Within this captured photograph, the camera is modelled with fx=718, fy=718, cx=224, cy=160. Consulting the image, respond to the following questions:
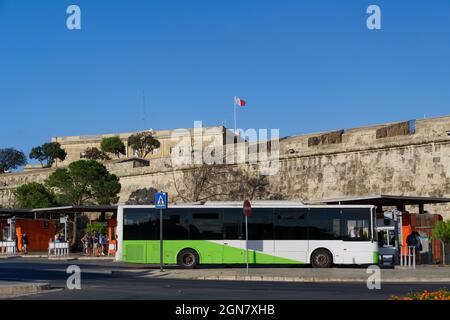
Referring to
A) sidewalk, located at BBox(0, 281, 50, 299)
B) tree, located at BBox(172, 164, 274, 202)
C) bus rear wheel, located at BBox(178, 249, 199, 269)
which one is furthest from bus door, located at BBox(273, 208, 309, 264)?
tree, located at BBox(172, 164, 274, 202)

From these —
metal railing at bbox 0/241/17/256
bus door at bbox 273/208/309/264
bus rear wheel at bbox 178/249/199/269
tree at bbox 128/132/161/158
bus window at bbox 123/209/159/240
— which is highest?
tree at bbox 128/132/161/158

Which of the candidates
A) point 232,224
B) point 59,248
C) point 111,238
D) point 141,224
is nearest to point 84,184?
point 59,248

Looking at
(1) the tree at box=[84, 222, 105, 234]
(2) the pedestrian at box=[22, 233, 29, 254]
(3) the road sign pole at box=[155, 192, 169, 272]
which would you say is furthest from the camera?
(1) the tree at box=[84, 222, 105, 234]

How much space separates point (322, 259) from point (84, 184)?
33.3 m

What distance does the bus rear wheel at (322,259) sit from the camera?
88.0 ft

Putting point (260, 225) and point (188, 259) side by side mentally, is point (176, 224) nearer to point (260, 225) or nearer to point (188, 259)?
point (188, 259)

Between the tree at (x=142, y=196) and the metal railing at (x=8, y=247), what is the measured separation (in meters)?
13.6

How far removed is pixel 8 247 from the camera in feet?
148

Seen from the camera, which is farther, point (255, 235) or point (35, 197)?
point (35, 197)

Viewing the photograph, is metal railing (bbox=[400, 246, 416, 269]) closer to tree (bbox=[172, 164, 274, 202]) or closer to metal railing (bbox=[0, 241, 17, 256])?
tree (bbox=[172, 164, 274, 202])

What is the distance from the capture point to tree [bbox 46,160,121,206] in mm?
56325

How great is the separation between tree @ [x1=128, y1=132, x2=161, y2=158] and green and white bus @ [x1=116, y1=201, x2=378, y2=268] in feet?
214

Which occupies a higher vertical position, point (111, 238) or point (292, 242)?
point (292, 242)
